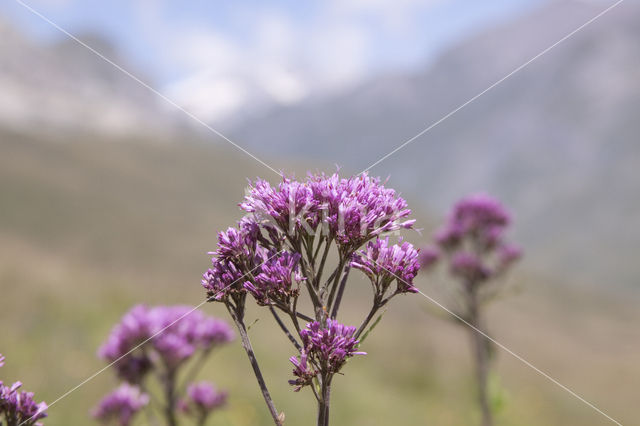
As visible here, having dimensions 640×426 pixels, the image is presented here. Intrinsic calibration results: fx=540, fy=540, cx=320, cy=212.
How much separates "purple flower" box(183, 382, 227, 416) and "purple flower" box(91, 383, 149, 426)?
52cm

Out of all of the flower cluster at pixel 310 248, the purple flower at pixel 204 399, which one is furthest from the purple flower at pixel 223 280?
the purple flower at pixel 204 399

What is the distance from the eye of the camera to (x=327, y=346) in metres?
3.22

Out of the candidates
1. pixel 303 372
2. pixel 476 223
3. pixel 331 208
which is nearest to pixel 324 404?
pixel 303 372

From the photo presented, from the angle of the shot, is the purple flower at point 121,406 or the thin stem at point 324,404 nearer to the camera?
the thin stem at point 324,404

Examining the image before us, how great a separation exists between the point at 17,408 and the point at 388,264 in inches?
97.8

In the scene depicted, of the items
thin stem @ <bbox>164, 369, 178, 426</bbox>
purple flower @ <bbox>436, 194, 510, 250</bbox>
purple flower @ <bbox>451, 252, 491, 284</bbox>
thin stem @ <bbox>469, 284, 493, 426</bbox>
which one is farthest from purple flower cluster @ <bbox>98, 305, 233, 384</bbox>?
purple flower @ <bbox>436, 194, 510, 250</bbox>

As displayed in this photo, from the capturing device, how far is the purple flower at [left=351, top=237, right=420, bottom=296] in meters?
3.54

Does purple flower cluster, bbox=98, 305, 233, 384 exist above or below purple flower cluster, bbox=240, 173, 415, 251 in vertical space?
above

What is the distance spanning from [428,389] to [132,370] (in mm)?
16970

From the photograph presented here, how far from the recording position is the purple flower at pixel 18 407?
129 inches

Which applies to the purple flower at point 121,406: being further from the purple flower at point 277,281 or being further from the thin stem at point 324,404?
the thin stem at point 324,404

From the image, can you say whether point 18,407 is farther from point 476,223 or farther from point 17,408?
point 476,223

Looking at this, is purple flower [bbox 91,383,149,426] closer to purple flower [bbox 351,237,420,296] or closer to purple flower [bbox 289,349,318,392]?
purple flower [bbox 289,349,318,392]

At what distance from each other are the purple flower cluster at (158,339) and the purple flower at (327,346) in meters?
3.69
